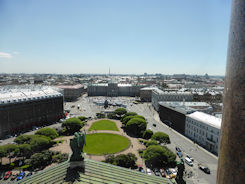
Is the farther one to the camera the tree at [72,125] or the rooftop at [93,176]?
the tree at [72,125]

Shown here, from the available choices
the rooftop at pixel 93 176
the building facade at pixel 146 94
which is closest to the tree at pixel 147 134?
the rooftop at pixel 93 176

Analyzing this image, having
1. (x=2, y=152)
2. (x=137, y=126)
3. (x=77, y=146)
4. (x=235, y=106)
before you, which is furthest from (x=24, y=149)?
(x=235, y=106)

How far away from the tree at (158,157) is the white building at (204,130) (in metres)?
18.2

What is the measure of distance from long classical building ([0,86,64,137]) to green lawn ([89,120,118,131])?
22.9 meters

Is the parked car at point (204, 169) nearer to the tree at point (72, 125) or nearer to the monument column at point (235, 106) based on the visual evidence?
the monument column at point (235, 106)

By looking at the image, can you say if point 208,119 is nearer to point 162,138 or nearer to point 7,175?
point 162,138

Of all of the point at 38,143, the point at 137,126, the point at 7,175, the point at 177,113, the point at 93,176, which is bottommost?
the point at 7,175

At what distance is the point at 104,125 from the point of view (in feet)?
243

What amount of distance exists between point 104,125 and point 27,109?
33.8 metres

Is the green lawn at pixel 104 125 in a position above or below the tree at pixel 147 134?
below

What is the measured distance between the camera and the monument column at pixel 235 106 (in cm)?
414

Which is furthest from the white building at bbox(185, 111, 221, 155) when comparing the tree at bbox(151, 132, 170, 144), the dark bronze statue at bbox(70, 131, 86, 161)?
the dark bronze statue at bbox(70, 131, 86, 161)

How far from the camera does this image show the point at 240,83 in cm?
416

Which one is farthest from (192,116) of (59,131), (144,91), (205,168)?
(144,91)
